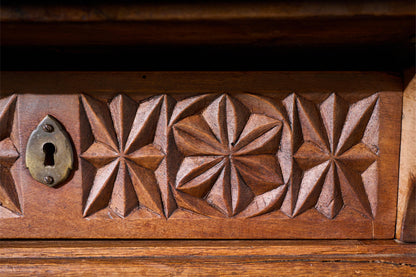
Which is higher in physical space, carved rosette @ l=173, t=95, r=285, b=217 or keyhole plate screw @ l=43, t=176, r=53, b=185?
carved rosette @ l=173, t=95, r=285, b=217

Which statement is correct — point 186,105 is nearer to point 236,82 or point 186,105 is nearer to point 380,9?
point 236,82

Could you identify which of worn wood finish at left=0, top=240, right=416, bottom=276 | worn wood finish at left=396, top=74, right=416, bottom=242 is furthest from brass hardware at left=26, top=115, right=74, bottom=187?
worn wood finish at left=396, top=74, right=416, bottom=242

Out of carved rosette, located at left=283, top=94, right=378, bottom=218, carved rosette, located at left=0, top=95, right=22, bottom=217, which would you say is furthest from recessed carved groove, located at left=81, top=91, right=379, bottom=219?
carved rosette, located at left=0, top=95, right=22, bottom=217

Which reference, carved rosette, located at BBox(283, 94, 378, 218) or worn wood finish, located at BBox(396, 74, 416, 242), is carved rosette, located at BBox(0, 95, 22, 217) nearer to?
carved rosette, located at BBox(283, 94, 378, 218)

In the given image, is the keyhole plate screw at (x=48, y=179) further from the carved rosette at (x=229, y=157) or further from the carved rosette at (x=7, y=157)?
the carved rosette at (x=229, y=157)

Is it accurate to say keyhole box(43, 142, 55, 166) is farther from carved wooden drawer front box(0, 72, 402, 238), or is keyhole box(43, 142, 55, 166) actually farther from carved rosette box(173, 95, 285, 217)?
carved rosette box(173, 95, 285, 217)

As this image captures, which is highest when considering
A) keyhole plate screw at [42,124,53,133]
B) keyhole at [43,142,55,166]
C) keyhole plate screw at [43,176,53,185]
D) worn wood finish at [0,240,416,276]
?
keyhole plate screw at [42,124,53,133]

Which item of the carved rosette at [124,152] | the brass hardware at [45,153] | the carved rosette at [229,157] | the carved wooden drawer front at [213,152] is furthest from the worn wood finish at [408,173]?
the brass hardware at [45,153]

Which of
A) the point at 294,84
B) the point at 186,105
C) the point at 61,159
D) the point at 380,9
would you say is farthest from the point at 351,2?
the point at 61,159
